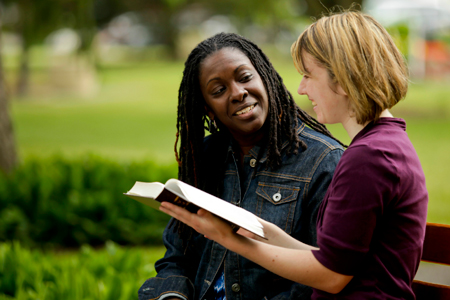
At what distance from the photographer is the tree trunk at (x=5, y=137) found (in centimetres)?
556

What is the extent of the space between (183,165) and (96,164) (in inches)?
136

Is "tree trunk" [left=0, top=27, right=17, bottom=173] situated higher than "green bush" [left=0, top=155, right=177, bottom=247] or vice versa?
"tree trunk" [left=0, top=27, right=17, bottom=173]

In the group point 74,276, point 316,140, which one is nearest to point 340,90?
point 316,140

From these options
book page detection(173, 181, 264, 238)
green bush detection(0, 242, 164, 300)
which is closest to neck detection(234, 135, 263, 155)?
book page detection(173, 181, 264, 238)

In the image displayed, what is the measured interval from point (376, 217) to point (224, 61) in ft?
3.54

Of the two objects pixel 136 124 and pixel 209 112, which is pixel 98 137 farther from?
pixel 209 112

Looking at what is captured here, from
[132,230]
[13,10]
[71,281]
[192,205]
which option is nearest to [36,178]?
[132,230]

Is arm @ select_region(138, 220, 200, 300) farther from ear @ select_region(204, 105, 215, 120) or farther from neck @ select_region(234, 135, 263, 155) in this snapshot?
ear @ select_region(204, 105, 215, 120)

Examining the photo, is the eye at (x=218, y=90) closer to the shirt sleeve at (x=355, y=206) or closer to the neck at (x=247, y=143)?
the neck at (x=247, y=143)

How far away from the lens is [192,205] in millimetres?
1599

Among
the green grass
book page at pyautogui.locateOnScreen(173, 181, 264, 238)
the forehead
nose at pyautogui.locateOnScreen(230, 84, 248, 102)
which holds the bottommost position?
the green grass

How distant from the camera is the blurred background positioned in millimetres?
3525

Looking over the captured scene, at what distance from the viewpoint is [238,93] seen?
7.28 ft

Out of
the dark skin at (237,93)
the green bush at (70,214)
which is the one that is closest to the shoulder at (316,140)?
the dark skin at (237,93)
